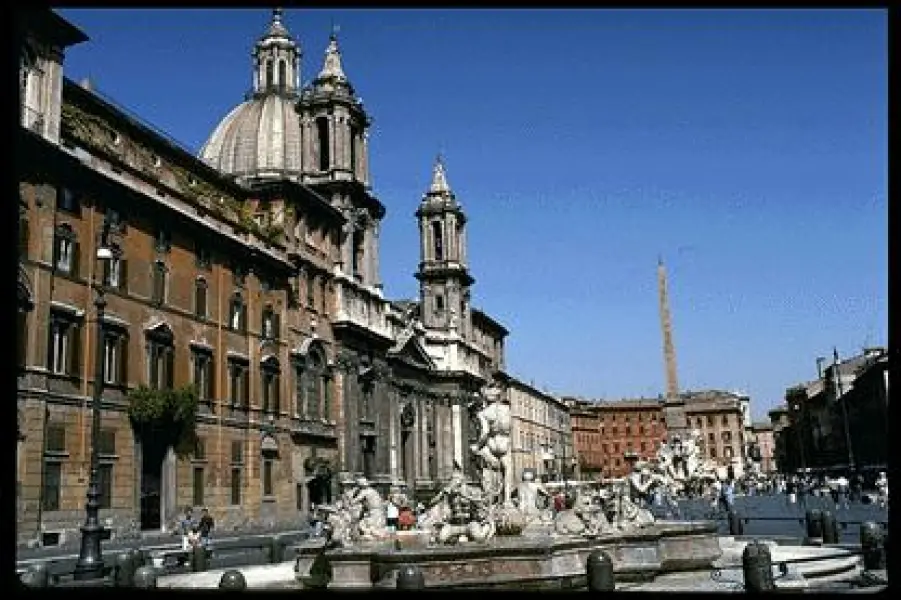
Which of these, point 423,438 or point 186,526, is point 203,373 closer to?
point 186,526

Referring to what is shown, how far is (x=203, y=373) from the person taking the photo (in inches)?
1427

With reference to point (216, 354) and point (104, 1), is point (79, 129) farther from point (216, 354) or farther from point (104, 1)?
point (104, 1)

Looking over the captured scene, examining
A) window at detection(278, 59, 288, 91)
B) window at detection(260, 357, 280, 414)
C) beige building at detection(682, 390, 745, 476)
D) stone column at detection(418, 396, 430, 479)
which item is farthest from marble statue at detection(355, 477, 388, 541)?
beige building at detection(682, 390, 745, 476)

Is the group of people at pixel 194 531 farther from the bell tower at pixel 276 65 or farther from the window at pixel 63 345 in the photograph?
the bell tower at pixel 276 65

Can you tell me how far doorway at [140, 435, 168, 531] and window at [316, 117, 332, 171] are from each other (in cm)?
2799

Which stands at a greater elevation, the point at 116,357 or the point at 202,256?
the point at 202,256

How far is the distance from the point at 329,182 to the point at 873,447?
2208 inches

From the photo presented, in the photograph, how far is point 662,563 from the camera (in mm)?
16625

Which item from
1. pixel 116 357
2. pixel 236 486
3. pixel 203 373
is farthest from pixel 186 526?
pixel 236 486

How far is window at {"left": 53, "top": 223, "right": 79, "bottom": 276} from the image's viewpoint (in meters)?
27.8

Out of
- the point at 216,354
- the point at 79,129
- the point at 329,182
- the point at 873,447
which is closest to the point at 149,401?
the point at 216,354

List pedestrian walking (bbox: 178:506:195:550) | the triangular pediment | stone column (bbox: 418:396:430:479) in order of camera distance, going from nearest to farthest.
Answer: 1. pedestrian walking (bbox: 178:506:195:550)
2. the triangular pediment
3. stone column (bbox: 418:396:430:479)

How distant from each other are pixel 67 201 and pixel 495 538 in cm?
1935

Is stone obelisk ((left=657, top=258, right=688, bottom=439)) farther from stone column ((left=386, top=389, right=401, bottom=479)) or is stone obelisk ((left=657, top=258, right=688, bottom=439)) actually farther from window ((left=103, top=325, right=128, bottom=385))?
window ((left=103, top=325, right=128, bottom=385))
